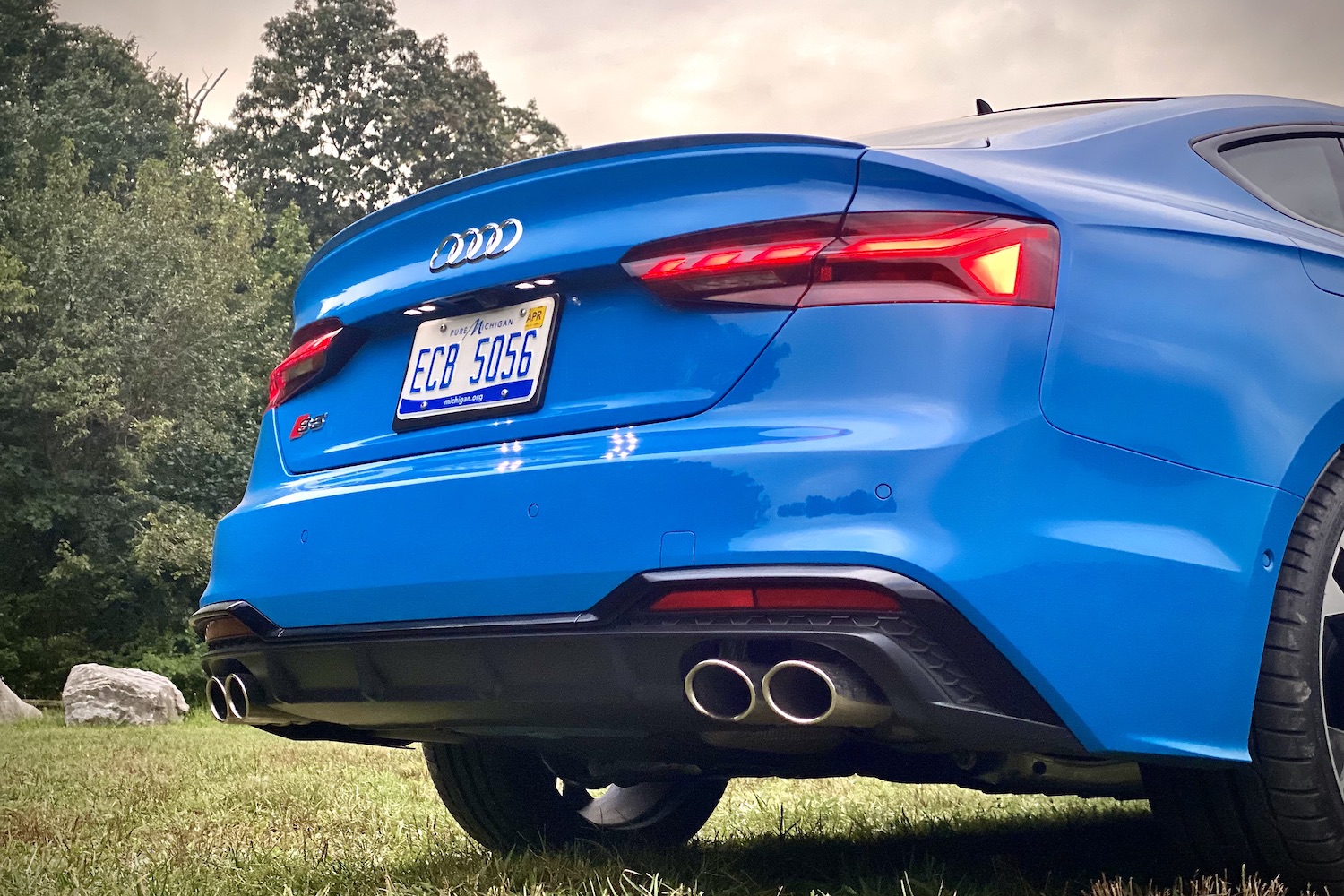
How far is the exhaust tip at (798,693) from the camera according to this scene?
1.93 metres

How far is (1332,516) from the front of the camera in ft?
7.73

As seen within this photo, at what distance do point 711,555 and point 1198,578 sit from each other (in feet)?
2.56

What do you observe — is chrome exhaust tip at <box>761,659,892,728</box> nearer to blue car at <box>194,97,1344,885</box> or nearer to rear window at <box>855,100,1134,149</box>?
blue car at <box>194,97,1344,885</box>

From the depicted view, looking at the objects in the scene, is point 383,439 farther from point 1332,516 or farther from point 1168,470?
point 1332,516

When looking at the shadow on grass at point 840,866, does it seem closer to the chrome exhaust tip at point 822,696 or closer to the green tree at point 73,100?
the chrome exhaust tip at point 822,696

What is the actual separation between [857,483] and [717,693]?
384mm

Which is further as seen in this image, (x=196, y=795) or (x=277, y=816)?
(x=196, y=795)

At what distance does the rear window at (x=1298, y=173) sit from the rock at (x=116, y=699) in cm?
1383

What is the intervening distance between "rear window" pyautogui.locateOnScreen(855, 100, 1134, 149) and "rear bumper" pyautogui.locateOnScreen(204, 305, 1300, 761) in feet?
1.64

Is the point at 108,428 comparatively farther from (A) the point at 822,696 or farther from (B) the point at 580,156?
(A) the point at 822,696

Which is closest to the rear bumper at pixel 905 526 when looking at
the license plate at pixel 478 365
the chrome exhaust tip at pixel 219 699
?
the license plate at pixel 478 365

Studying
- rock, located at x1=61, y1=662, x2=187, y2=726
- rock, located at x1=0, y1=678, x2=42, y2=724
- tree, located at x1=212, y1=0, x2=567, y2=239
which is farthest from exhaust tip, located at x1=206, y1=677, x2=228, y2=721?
tree, located at x1=212, y1=0, x2=567, y2=239

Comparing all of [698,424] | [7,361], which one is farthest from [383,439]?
[7,361]

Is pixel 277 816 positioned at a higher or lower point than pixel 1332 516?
lower
